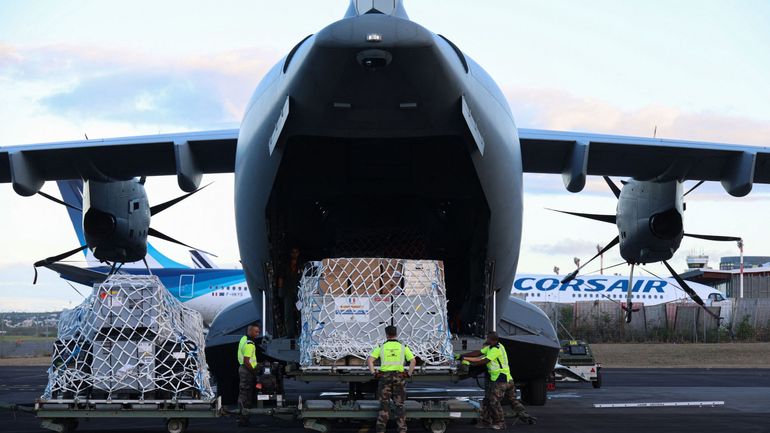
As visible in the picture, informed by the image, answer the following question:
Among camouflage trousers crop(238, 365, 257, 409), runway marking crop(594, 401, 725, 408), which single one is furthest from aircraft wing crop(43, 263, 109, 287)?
camouflage trousers crop(238, 365, 257, 409)

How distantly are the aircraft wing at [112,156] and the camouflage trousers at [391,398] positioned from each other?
3.44 m

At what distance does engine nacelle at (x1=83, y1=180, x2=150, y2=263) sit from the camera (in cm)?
1259

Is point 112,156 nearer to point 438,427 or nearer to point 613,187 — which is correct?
point 438,427

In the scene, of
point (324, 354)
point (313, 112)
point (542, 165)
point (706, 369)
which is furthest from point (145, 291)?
point (706, 369)

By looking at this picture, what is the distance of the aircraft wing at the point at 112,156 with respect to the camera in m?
11.6

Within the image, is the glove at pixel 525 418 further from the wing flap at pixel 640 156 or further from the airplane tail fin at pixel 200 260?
the airplane tail fin at pixel 200 260

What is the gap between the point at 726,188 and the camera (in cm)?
1253

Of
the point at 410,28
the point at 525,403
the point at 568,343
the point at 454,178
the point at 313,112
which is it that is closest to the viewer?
the point at 410,28

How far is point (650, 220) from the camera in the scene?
12.8 m

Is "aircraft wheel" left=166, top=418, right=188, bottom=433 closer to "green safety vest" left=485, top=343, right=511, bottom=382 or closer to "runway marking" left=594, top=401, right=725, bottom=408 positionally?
"green safety vest" left=485, top=343, right=511, bottom=382

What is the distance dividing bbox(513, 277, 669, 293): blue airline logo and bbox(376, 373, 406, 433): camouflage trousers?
37.3 m

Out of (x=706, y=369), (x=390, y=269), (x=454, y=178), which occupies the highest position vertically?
(x=454, y=178)

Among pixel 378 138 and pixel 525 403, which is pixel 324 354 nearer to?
pixel 378 138

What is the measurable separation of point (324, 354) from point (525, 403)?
20.3 ft
